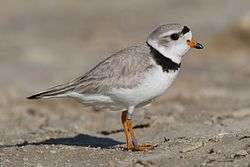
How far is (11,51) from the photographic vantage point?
17.4 m

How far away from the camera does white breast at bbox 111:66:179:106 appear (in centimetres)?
736

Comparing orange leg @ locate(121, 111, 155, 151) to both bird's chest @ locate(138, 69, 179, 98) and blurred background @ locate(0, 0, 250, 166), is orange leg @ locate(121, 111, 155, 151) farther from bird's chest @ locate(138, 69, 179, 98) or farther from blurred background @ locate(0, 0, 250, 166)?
blurred background @ locate(0, 0, 250, 166)

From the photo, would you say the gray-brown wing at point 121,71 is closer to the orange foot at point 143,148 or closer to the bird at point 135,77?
the bird at point 135,77

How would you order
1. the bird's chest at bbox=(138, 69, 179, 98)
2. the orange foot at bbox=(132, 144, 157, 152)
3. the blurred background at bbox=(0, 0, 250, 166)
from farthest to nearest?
the blurred background at bbox=(0, 0, 250, 166) → the orange foot at bbox=(132, 144, 157, 152) → the bird's chest at bbox=(138, 69, 179, 98)

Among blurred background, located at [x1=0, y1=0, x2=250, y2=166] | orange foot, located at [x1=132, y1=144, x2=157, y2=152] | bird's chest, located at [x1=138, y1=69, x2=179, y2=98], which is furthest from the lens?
blurred background, located at [x1=0, y1=0, x2=250, y2=166]

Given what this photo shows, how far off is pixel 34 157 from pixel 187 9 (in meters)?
16.3

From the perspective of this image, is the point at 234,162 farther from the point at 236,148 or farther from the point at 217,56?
the point at 217,56

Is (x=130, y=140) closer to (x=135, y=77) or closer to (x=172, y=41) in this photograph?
(x=135, y=77)

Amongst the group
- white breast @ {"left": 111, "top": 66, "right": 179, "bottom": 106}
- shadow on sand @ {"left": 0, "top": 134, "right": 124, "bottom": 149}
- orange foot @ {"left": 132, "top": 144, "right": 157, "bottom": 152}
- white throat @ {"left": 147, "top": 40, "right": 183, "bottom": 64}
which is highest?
white throat @ {"left": 147, "top": 40, "right": 183, "bottom": 64}

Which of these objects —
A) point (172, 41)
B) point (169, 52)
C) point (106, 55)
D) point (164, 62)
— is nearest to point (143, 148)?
point (164, 62)

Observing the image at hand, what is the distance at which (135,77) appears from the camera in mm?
7418

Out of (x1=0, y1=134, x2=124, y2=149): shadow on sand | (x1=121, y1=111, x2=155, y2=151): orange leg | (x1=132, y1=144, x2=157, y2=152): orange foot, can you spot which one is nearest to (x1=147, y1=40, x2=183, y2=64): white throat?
(x1=121, y1=111, x2=155, y2=151): orange leg

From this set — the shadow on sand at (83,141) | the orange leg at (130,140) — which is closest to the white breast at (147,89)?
the orange leg at (130,140)

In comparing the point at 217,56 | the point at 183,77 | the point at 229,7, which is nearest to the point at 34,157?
the point at 183,77
